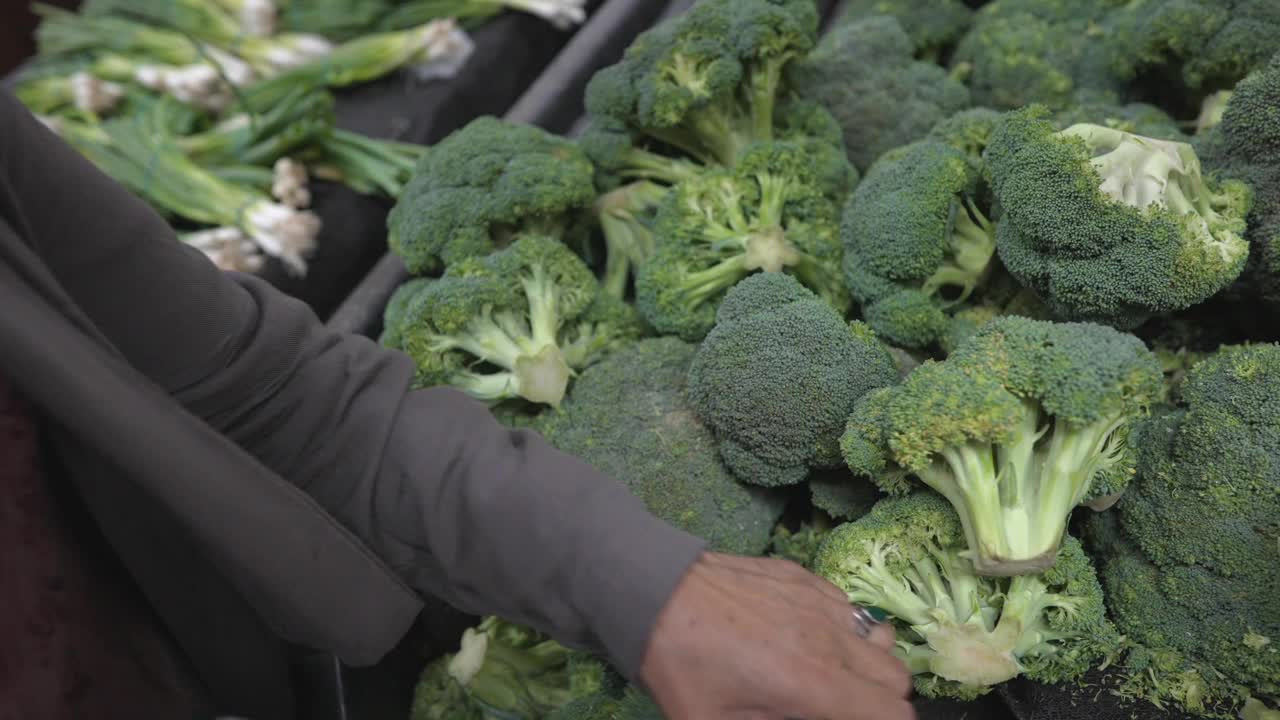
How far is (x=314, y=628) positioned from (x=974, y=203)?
1.01 m

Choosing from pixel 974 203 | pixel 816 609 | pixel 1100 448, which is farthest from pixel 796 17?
pixel 816 609

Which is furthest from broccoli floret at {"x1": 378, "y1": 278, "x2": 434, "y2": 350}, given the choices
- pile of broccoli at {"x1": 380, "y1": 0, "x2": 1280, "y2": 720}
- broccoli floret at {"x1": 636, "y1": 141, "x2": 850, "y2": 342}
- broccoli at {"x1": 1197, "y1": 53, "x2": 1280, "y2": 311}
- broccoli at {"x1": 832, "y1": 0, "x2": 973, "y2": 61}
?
broccoli at {"x1": 1197, "y1": 53, "x2": 1280, "y2": 311}

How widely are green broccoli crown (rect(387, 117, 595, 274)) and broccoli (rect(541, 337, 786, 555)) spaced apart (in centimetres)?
29

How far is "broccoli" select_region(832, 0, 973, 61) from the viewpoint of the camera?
1.76 m

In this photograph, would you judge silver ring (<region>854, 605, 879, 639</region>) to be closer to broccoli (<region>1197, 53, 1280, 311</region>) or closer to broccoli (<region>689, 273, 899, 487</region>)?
broccoli (<region>689, 273, 899, 487</region>)

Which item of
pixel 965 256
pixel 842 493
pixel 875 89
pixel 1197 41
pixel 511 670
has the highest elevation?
pixel 1197 41

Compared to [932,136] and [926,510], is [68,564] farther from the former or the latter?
[932,136]

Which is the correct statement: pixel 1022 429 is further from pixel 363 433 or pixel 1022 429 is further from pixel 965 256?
pixel 363 433

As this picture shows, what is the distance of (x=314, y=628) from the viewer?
0.84m

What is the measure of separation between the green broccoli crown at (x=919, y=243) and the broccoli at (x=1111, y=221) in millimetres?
87

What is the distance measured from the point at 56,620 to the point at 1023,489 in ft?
3.08

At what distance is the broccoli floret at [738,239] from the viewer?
1289 millimetres

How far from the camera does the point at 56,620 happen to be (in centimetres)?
74

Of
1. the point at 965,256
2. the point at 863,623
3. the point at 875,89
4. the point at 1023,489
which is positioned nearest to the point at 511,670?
the point at 863,623
